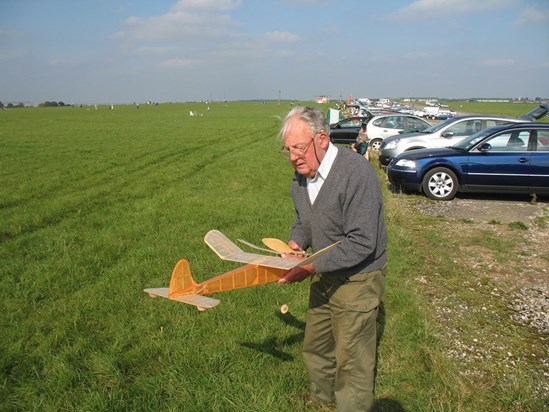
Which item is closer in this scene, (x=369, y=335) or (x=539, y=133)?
(x=369, y=335)

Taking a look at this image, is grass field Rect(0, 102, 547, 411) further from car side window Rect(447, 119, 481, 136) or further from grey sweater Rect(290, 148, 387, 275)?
car side window Rect(447, 119, 481, 136)

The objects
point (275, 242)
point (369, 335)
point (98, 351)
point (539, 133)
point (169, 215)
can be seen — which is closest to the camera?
point (369, 335)

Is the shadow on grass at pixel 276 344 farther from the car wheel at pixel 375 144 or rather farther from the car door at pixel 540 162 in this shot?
the car wheel at pixel 375 144

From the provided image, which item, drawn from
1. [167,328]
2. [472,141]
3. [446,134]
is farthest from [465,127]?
[167,328]

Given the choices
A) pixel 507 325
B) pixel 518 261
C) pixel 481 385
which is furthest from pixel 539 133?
pixel 481 385

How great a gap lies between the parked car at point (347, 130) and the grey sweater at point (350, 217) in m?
15.9

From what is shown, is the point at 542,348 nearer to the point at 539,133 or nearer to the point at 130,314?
the point at 130,314

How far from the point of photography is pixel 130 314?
3771 millimetres

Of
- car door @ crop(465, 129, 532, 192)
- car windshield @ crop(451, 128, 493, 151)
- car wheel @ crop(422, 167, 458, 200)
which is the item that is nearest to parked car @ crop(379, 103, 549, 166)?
car windshield @ crop(451, 128, 493, 151)

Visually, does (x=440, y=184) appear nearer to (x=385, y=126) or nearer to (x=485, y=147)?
(x=485, y=147)

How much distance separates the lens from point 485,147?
8188 millimetres

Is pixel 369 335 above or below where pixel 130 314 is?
above

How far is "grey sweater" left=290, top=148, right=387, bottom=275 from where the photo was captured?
6.80 ft

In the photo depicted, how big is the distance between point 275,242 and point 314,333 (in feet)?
2.23
